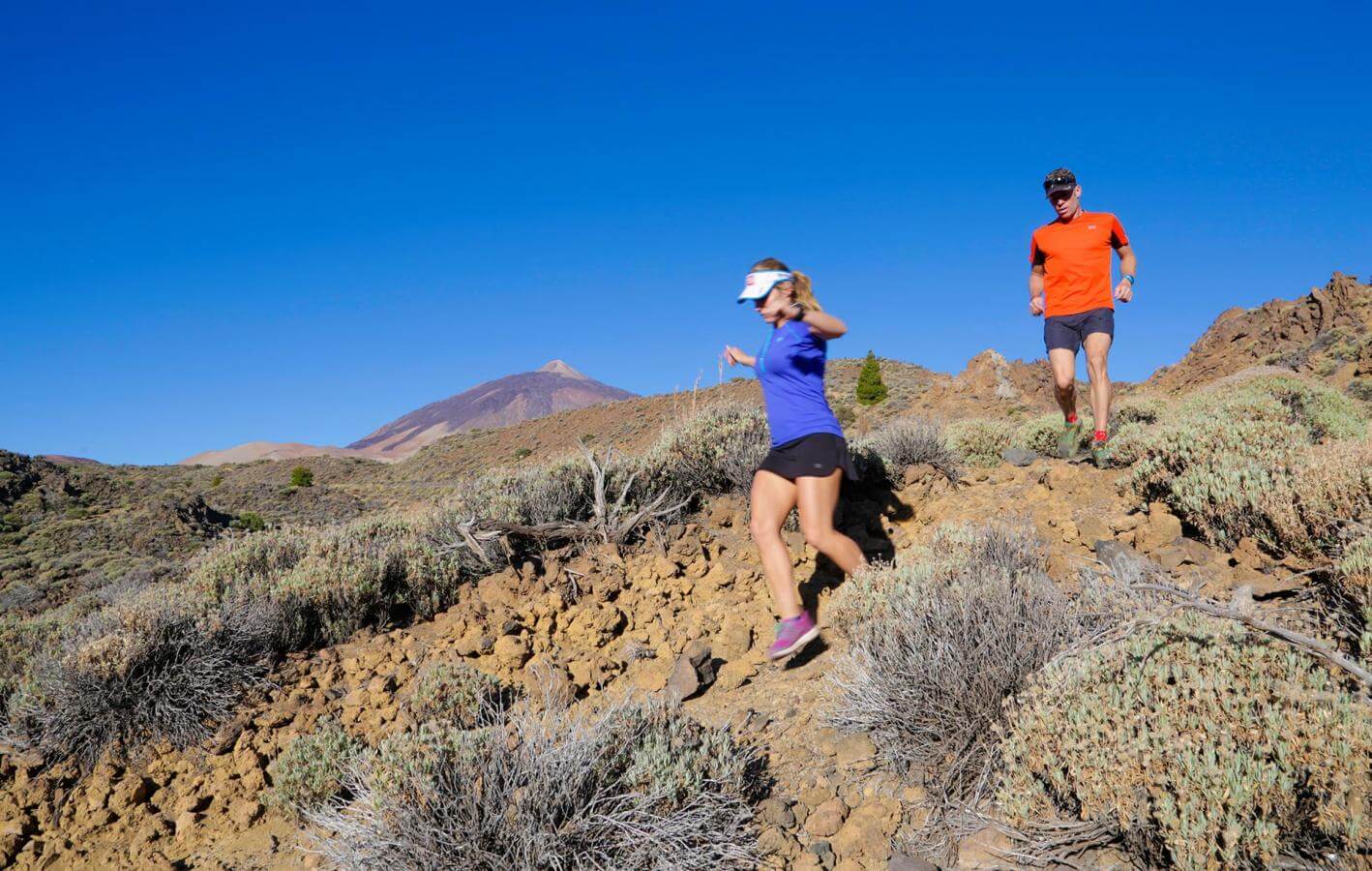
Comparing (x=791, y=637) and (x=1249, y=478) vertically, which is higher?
(x=1249, y=478)

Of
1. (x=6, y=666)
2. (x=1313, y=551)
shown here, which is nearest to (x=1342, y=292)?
(x=1313, y=551)

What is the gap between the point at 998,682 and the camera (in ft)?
8.60

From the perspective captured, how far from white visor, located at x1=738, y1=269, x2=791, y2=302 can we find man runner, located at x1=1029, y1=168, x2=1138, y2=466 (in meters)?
2.71

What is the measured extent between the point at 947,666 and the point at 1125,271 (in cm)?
376

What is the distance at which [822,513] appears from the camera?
3484 millimetres

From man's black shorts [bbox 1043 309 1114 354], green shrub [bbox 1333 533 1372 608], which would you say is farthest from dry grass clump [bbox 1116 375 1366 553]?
man's black shorts [bbox 1043 309 1114 354]

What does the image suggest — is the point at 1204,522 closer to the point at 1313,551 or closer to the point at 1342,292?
the point at 1313,551

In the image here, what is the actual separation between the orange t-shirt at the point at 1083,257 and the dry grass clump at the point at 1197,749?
10.8 ft

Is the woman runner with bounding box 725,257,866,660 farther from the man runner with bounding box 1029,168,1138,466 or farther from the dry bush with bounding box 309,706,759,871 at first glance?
the man runner with bounding box 1029,168,1138,466

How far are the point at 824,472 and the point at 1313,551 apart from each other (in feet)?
7.05

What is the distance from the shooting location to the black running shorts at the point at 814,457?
3.41m

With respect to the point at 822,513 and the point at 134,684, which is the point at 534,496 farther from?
the point at 822,513

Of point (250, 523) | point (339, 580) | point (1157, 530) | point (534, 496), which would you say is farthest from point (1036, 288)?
point (250, 523)

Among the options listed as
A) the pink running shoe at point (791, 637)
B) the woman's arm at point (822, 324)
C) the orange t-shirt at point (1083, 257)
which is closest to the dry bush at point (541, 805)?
the pink running shoe at point (791, 637)
